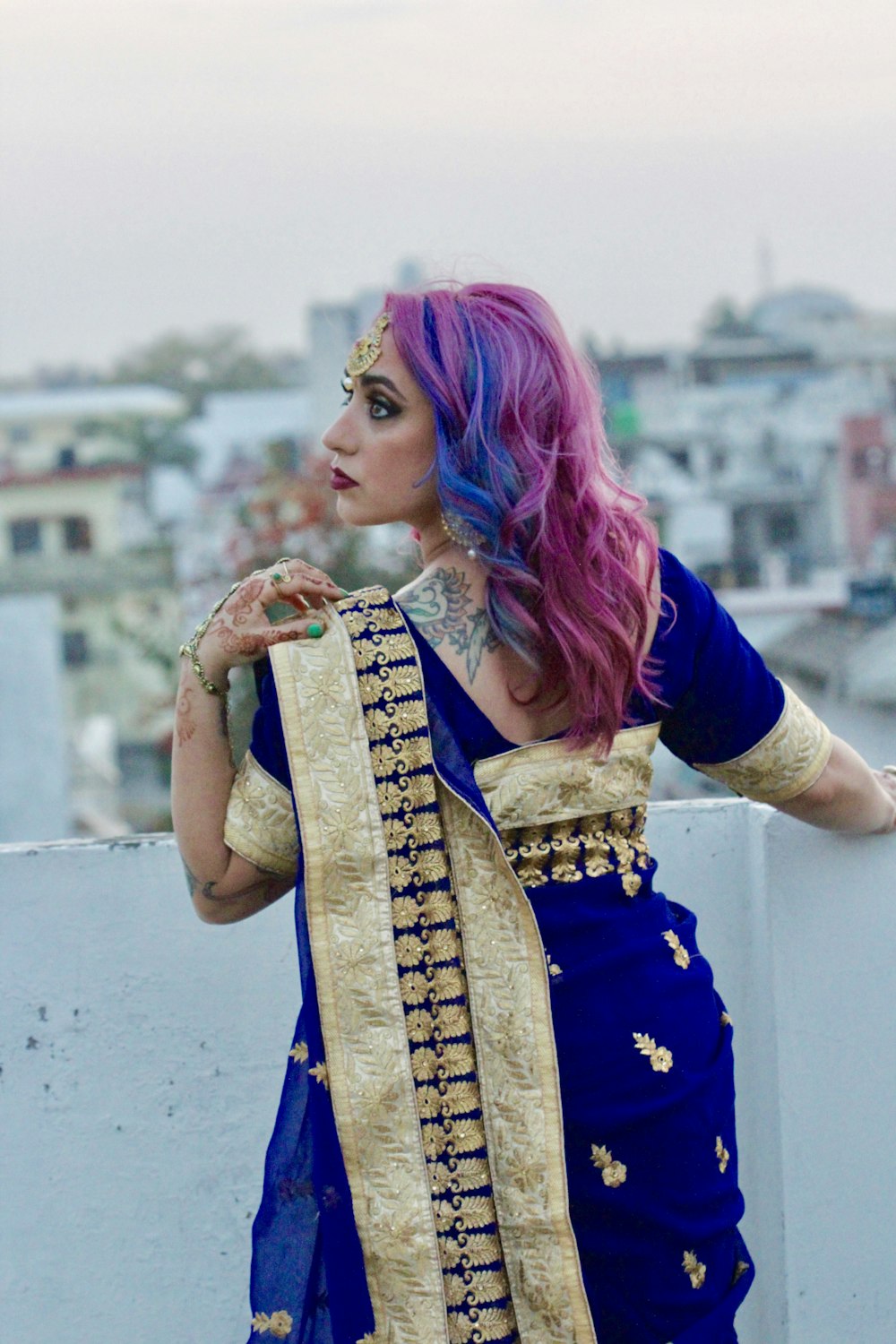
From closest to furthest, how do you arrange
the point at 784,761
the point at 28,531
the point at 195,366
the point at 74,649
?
the point at 784,761
the point at 74,649
the point at 28,531
the point at 195,366

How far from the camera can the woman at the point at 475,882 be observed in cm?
142

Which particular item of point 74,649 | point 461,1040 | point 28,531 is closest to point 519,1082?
point 461,1040

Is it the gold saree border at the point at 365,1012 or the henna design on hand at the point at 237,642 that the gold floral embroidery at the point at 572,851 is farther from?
the henna design on hand at the point at 237,642

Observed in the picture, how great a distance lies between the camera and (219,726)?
1515 mm

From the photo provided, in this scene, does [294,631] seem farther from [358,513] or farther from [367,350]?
[367,350]

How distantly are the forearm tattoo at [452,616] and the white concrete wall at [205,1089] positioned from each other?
0.65 metres

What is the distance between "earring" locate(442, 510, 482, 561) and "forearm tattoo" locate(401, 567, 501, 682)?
0.13ft

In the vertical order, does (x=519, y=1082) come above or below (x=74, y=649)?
above

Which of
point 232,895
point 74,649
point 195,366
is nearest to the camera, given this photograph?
point 232,895

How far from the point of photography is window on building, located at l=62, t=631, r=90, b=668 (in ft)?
82.4

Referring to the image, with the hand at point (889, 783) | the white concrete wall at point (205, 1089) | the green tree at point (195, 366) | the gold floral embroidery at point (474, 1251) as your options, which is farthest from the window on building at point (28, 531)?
the gold floral embroidery at point (474, 1251)

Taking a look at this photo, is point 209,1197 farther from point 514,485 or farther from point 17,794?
point 17,794

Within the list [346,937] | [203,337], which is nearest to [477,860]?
[346,937]

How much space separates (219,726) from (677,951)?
0.51 m
